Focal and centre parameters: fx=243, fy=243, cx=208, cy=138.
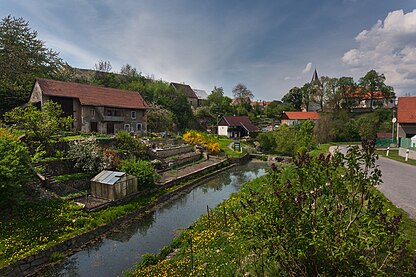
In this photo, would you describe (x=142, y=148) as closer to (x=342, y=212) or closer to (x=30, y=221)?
(x=30, y=221)

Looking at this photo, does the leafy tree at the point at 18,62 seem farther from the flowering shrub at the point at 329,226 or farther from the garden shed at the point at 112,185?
the flowering shrub at the point at 329,226

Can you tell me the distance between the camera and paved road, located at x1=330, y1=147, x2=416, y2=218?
36.6ft

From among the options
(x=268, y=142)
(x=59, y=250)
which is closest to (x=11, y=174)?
(x=59, y=250)

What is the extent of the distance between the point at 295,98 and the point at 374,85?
26696 millimetres

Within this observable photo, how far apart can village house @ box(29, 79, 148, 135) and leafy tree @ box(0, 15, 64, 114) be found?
3.84 meters

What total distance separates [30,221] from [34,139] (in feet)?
32.9

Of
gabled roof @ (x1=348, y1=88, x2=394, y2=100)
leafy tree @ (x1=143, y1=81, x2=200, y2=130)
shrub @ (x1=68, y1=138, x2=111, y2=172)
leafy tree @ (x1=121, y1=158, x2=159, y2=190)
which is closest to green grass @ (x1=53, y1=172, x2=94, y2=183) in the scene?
shrub @ (x1=68, y1=138, x2=111, y2=172)

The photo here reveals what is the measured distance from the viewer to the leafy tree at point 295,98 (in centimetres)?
8381

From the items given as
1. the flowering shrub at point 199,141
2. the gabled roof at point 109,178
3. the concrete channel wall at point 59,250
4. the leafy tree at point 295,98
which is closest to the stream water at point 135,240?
the concrete channel wall at point 59,250

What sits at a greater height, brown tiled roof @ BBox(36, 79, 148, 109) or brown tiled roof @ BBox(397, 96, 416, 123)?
brown tiled roof @ BBox(36, 79, 148, 109)

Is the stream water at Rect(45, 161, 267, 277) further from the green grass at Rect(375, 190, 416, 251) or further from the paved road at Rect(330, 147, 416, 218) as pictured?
the paved road at Rect(330, 147, 416, 218)

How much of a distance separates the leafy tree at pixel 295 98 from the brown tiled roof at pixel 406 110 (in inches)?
1848

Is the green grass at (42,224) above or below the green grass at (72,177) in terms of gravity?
below

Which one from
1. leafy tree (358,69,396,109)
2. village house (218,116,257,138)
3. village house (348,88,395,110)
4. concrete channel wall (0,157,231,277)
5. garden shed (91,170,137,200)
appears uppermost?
leafy tree (358,69,396,109)
